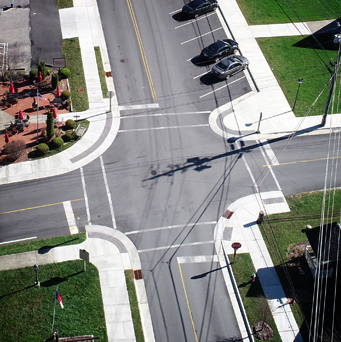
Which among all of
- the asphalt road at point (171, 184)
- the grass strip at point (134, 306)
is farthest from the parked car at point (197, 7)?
the grass strip at point (134, 306)

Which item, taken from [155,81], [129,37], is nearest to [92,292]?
[155,81]

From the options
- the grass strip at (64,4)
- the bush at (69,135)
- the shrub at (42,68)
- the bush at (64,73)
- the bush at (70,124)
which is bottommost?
the bush at (69,135)

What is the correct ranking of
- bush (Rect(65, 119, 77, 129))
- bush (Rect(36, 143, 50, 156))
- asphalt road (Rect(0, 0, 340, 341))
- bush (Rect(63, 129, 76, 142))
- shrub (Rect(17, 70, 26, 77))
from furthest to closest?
shrub (Rect(17, 70, 26, 77)), bush (Rect(65, 119, 77, 129)), bush (Rect(63, 129, 76, 142)), bush (Rect(36, 143, 50, 156)), asphalt road (Rect(0, 0, 340, 341))

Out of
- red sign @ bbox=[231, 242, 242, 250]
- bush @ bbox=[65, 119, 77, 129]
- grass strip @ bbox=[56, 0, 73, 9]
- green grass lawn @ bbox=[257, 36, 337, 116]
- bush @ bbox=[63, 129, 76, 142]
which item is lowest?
red sign @ bbox=[231, 242, 242, 250]

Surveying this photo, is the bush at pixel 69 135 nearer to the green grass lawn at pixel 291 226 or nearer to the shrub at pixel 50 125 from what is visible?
the shrub at pixel 50 125

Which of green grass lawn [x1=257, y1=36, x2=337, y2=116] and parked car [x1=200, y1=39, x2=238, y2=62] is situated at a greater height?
parked car [x1=200, y1=39, x2=238, y2=62]

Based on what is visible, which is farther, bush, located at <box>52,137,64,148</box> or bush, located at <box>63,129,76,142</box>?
bush, located at <box>63,129,76,142</box>

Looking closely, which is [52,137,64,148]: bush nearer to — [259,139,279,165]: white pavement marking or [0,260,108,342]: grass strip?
[0,260,108,342]: grass strip

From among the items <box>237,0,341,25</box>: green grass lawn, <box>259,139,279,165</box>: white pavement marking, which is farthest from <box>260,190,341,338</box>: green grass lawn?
<box>237,0,341,25</box>: green grass lawn
